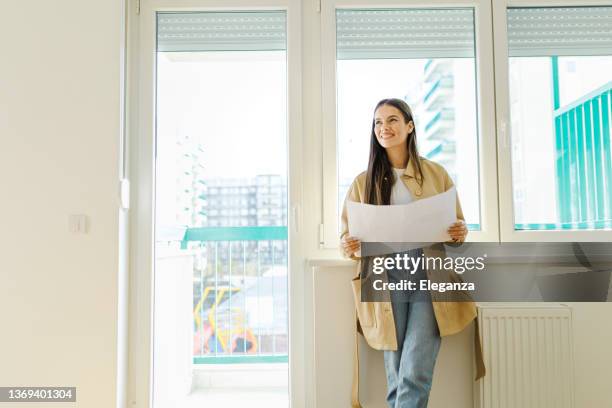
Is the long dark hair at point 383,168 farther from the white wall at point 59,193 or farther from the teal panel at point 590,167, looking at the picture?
the white wall at point 59,193

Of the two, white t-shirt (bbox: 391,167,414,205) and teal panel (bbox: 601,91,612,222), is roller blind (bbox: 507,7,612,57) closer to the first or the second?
teal panel (bbox: 601,91,612,222)

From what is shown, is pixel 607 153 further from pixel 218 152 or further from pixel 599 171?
pixel 218 152

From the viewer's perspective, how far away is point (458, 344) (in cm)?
185

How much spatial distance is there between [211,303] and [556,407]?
171 centimetres

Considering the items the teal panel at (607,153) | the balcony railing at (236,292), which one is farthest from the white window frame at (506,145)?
the balcony railing at (236,292)

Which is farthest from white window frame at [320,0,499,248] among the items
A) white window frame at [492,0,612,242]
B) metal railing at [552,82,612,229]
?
metal railing at [552,82,612,229]

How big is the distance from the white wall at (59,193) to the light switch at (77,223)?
0.08 ft

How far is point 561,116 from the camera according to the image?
211 centimetres

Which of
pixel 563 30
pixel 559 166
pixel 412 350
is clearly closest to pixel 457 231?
pixel 412 350

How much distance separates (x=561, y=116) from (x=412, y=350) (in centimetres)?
127

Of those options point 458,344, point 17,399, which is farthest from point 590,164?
point 17,399

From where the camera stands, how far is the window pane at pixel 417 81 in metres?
2.10

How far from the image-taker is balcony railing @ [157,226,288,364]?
2.39 metres

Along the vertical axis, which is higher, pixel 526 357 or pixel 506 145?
pixel 506 145
